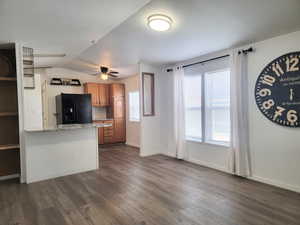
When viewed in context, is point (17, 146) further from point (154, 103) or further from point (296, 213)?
point (296, 213)

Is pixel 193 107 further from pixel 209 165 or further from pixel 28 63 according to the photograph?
pixel 28 63

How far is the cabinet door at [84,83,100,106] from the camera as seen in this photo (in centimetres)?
641

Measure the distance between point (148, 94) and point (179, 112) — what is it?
1027 millimetres

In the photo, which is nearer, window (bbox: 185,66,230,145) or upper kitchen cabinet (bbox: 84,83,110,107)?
window (bbox: 185,66,230,145)

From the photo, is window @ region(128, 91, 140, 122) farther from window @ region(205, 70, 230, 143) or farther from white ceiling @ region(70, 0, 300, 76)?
window @ region(205, 70, 230, 143)

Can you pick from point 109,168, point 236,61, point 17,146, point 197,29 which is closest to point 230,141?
point 236,61

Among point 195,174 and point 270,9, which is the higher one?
point 270,9

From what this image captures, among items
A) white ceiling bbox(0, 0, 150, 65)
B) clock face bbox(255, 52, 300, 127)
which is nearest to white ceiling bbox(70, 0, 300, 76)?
white ceiling bbox(0, 0, 150, 65)

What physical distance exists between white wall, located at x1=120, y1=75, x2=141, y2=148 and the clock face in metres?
3.86

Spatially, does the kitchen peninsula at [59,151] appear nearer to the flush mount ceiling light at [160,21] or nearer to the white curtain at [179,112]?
the white curtain at [179,112]

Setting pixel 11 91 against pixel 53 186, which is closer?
pixel 53 186

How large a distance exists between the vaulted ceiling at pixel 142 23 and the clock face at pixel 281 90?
0.47m

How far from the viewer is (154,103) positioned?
522cm

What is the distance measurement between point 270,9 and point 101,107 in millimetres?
5773
